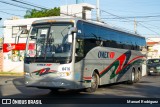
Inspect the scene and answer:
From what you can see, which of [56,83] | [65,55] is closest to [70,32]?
[65,55]

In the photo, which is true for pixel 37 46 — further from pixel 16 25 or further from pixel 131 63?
pixel 16 25

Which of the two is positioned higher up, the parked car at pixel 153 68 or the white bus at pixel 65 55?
the white bus at pixel 65 55

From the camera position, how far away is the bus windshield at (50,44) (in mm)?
14508

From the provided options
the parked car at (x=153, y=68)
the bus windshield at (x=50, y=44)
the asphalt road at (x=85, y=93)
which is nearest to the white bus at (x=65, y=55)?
the bus windshield at (x=50, y=44)

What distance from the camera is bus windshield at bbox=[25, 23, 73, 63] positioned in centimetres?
1451

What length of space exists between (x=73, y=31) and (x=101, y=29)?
402 centimetres

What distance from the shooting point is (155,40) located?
104m

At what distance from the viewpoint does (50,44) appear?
580 inches

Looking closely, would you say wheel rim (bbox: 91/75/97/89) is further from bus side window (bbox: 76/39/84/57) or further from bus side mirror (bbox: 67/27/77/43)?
bus side mirror (bbox: 67/27/77/43)

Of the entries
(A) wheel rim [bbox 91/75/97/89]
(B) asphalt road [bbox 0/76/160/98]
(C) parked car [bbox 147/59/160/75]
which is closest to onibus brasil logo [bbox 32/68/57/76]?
(B) asphalt road [bbox 0/76/160/98]

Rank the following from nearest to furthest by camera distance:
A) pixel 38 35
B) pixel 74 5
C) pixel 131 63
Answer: pixel 38 35
pixel 131 63
pixel 74 5

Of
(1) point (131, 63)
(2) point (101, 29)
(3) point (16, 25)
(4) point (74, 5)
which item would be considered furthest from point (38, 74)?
(4) point (74, 5)

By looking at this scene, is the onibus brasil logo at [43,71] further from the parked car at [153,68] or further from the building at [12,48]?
the building at [12,48]

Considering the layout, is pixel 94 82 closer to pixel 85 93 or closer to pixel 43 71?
pixel 85 93
